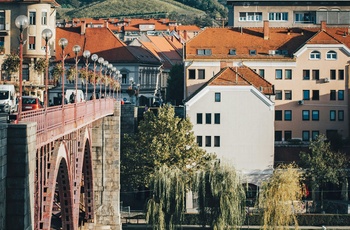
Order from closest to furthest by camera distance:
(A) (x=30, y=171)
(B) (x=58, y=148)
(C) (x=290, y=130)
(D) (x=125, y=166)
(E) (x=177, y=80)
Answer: (A) (x=30, y=171) < (B) (x=58, y=148) < (D) (x=125, y=166) < (C) (x=290, y=130) < (E) (x=177, y=80)

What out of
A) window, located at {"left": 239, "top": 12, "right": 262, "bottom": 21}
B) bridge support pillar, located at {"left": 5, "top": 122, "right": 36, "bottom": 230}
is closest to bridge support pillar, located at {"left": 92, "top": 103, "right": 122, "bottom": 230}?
window, located at {"left": 239, "top": 12, "right": 262, "bottom": 21}

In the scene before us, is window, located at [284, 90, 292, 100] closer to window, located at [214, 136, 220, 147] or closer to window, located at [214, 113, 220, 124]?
window, located at [214, 113, 220, 124]

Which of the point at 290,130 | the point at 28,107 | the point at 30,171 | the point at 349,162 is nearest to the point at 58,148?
the point at 30,171

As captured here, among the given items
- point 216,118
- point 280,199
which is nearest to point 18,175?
point 280,199

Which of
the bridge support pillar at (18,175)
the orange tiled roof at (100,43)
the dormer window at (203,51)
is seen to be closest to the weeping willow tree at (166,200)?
the dormer window at (203,51)

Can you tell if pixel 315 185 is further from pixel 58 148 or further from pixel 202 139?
pixel 58 148

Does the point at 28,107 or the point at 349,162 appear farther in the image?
the point at 349,162

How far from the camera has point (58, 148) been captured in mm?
40375

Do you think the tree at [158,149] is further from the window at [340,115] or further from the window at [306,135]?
the window at [340,115]

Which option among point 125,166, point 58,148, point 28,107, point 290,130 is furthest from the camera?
point 290,130

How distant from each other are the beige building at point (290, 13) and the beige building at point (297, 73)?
12367 millimetres

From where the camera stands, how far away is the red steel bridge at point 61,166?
95.3 ft

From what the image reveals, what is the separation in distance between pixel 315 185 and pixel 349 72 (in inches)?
565

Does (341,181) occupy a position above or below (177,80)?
below
